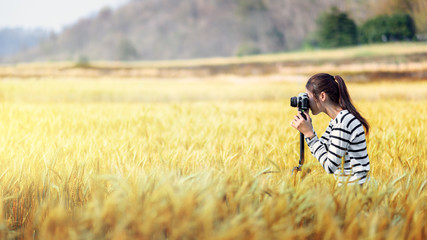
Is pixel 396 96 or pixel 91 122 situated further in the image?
pixel 396 96

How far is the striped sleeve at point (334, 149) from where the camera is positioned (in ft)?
4.82

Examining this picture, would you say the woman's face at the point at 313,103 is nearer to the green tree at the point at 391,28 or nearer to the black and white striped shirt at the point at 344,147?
the black and white striped shirt at the point at 344,147

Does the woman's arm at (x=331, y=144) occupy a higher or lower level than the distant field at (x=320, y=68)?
lower

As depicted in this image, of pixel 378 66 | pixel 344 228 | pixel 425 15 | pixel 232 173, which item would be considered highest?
pixel 425 15

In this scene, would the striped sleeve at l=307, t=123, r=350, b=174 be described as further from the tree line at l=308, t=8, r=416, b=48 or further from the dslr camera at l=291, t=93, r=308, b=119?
the tree line at l=308, t=8, r=416, b=48

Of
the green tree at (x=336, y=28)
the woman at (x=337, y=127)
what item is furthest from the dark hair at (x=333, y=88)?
the green tree at (x=336, y=28)

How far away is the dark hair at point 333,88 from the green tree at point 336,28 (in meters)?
16.9

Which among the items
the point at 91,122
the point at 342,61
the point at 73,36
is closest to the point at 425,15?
the point at 342,61

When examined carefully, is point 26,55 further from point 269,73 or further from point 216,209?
point 216,209

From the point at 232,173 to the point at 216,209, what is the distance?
22cm

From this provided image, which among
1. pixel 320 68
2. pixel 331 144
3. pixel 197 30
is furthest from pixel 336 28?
pixel 197 30

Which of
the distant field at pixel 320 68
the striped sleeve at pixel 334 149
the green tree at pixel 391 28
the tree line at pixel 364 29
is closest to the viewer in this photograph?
the striped sleeve at pixel 334 149

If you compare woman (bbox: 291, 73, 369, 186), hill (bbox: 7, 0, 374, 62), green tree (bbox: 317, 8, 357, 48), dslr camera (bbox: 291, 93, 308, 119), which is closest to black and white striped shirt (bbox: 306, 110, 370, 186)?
woman (bbox: 291, 73, 369, 186)

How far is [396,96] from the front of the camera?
7496 mm
